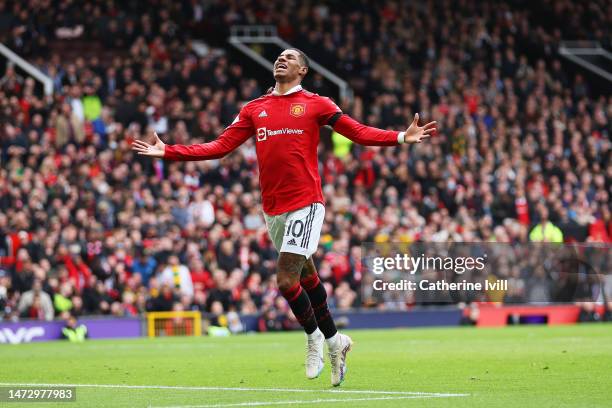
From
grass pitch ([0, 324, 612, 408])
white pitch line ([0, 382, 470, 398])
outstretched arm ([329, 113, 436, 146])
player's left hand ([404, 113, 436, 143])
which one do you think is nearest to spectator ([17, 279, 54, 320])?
grass pitch ([0, 324, 612, 408])

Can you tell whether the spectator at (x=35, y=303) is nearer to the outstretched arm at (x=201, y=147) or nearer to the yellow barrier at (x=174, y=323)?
the yellow barrier at (x=174, y=323)

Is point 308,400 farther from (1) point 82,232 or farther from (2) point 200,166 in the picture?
(2) point 200,166

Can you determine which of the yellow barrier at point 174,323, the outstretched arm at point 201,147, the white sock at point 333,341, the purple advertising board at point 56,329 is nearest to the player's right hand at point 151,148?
the outstretched arm at point 201,147

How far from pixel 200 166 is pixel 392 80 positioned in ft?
30.3

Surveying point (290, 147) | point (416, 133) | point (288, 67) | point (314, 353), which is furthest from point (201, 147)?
point (314, 353)

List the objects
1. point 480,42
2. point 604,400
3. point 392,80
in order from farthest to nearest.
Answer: point 480,42, point 392,80, point 604,400

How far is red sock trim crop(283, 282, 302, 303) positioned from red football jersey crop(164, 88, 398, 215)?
2.16ft

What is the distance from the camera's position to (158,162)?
29766 millimetres

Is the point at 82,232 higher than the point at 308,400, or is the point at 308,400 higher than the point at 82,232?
the point at 82,232

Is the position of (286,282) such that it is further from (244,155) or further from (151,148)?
(244,155)

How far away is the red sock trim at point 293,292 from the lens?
11133 mm

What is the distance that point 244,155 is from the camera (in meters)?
31.1

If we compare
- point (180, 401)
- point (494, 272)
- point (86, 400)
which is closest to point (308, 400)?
point (180, 401)

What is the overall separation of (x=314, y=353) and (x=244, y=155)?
65.4ft
